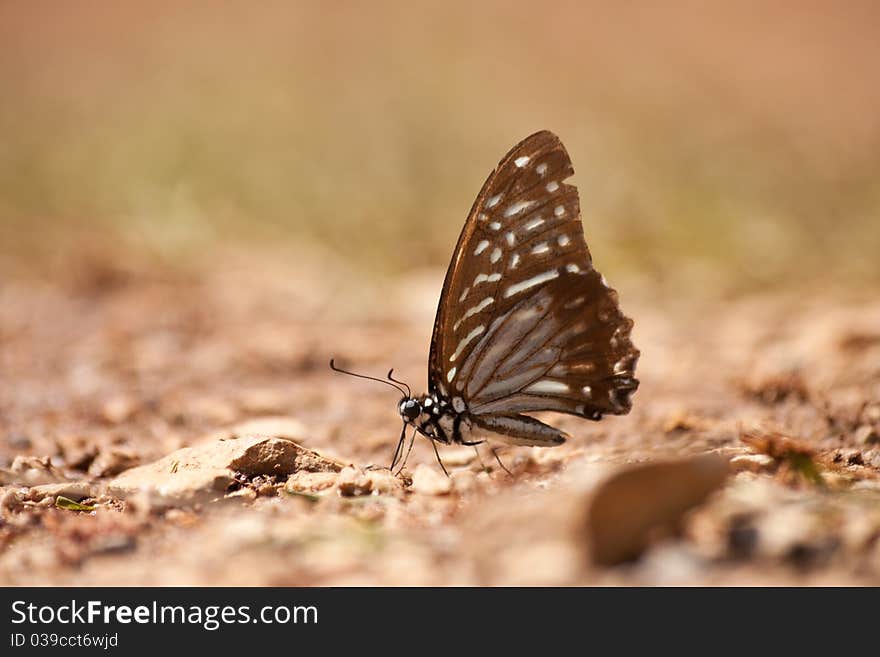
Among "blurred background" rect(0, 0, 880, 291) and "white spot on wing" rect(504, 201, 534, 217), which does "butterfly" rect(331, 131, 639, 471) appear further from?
"blurred background" rect(0, 0, 880, 291)

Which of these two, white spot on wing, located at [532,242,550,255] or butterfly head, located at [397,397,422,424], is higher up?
white spot on wing, located at [532,242,550,255]

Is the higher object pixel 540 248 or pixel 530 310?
pixel 540 248

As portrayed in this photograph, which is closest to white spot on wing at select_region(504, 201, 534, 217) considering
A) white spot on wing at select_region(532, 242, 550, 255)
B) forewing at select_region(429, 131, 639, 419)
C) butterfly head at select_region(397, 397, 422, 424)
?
forewing at select_region(429, 131, 639, 419)

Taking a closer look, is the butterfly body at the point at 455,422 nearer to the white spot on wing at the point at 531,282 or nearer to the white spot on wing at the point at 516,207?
the white spot on wing at the point at 531,282

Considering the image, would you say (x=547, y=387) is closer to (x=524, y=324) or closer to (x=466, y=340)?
(x=524, y=324)

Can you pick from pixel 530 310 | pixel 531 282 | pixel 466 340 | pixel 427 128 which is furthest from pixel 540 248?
pixel 427 128

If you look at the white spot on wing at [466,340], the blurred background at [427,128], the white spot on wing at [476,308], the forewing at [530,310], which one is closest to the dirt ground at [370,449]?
the forewing at [530,310]
